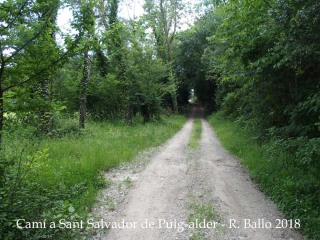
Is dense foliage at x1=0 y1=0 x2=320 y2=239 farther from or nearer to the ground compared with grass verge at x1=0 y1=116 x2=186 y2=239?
farther from the ground

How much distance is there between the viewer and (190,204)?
5.94 m

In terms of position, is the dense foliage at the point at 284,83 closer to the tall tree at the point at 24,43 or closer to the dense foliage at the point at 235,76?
the dense foliage at the point at 235,76

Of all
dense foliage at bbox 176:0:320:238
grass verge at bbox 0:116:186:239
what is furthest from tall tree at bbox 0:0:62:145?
dense foliage at bbox 176:0:320:238

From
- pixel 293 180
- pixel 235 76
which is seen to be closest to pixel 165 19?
pixel 235 76

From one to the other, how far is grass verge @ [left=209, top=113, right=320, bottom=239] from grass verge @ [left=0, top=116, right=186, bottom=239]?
3823 millimetres

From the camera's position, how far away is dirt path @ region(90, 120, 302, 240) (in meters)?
4.74

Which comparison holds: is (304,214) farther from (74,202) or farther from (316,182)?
(74,202)

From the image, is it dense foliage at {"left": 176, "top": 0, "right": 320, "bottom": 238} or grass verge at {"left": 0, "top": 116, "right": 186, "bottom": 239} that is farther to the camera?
dense foliage at {"left": 176, "top": 0, "right": 320, "bottom": 238}

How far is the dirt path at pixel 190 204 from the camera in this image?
4.74 m

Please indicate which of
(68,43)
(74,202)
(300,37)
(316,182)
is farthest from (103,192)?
(300,37)

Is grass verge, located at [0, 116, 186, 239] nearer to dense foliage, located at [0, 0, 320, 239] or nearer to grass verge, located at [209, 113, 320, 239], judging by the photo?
dense foliage, located at [0, 0, 320, 239]

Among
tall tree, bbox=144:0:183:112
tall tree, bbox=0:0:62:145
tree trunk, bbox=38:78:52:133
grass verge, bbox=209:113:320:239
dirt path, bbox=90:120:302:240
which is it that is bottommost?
dirt path, bbox=90:120:302:240

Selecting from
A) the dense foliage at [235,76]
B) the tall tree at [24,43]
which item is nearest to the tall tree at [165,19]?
the dense foliage at [235,76]

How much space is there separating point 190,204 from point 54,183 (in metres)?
3.18
